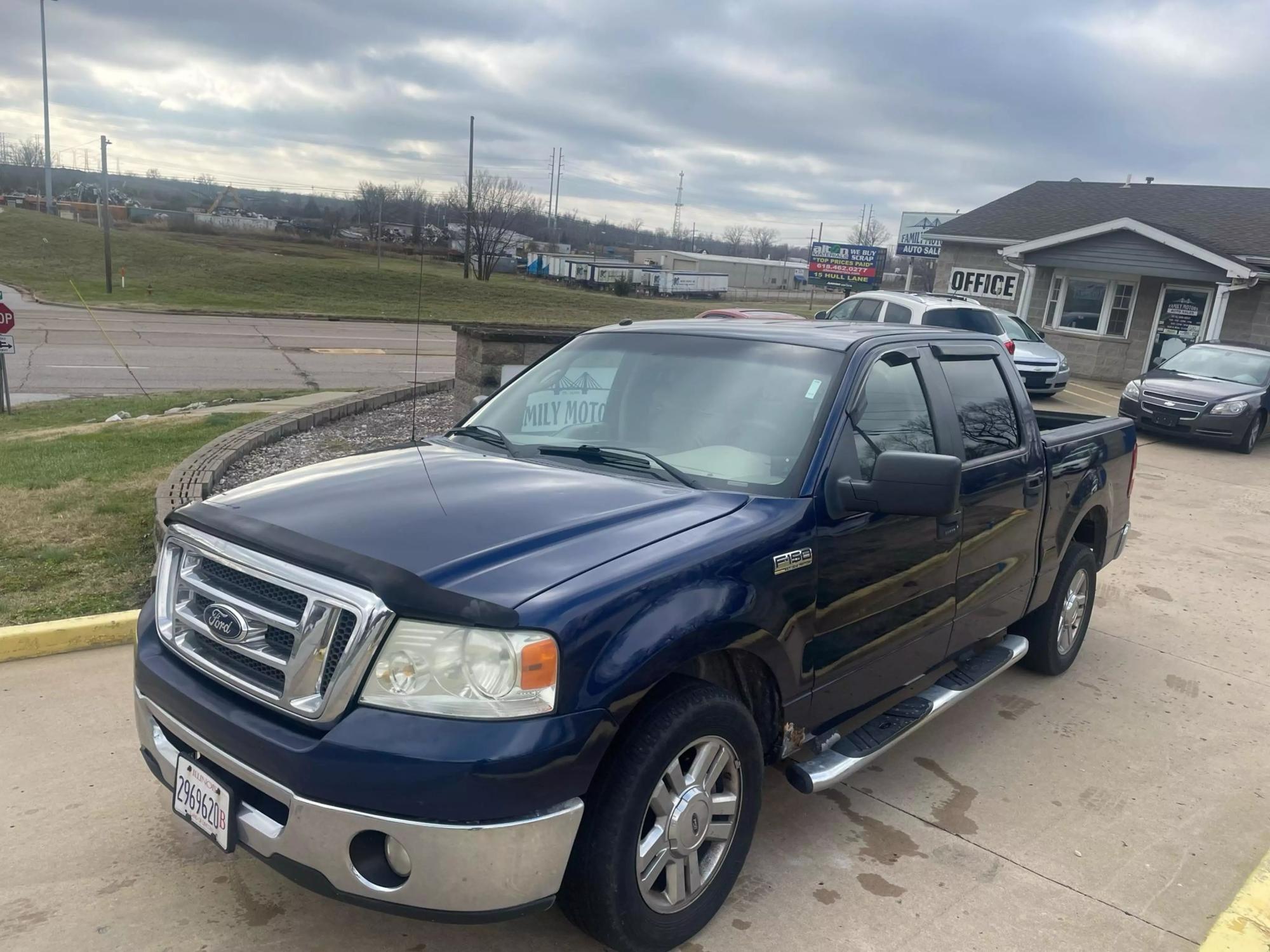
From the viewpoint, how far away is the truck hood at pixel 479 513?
251 centimetres

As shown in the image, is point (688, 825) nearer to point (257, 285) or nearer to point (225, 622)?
point (225, 622)

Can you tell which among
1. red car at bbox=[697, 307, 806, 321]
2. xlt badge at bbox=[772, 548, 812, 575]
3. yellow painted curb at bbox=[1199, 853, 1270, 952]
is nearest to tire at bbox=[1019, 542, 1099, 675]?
yellow painted curb at bbox=[1199, 853, 1270, 952]

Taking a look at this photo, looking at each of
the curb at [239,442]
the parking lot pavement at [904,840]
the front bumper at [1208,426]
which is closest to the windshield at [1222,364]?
the front bumper at [1208,426]

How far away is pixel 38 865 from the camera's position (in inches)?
124

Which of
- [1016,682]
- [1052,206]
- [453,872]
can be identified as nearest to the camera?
[453,872]

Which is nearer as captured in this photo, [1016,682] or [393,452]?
[393,452]

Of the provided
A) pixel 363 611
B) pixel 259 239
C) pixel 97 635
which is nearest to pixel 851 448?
pixel 363 611

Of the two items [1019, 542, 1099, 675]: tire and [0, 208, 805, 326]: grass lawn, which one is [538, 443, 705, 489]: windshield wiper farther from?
[0, 208, 805, 326]: grass lawn

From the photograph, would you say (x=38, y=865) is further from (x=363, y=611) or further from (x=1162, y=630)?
(x=1162, y=630)

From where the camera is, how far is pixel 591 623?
95.8 inches

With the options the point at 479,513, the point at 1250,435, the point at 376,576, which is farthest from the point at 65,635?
the point at 1250,435

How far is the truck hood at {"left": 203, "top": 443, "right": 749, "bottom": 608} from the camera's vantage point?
251 cm

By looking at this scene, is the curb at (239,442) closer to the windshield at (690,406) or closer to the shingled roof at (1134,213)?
the windshield at (690,406)

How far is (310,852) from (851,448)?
2.16 meters
